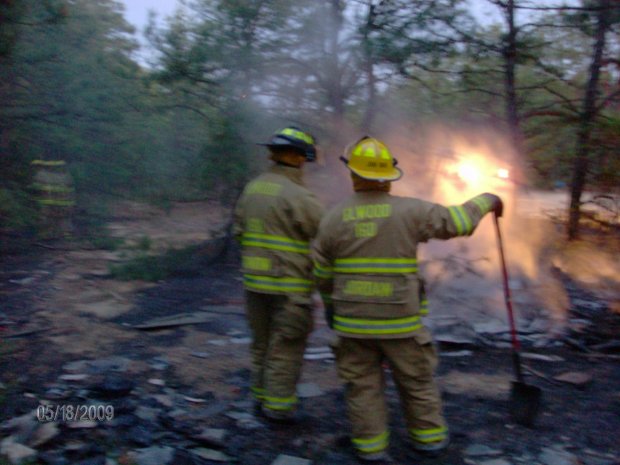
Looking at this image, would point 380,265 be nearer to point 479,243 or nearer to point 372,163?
point 372,163

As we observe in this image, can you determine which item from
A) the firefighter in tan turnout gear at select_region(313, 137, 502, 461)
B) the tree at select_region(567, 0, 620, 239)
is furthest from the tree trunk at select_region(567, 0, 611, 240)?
the firefighter in tan turnout gear at select_region(313, 137, 502, 461)

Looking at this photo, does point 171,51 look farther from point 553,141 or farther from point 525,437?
point 525,437

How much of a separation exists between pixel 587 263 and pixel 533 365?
9.31 feet

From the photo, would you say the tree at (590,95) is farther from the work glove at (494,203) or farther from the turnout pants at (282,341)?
the turnout pants at (282,341)

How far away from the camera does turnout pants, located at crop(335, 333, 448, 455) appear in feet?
10.9

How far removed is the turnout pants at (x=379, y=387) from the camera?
3.33m

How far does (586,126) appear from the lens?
20.5ft

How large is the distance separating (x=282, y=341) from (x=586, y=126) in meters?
4.20

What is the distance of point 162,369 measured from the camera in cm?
482

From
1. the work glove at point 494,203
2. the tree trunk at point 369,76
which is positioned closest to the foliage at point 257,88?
the tree trunk at point 369,76

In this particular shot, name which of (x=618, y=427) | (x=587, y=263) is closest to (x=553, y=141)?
(x=587, y=263)

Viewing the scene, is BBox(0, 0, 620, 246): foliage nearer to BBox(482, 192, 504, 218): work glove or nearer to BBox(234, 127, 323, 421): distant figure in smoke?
BBox(482, 192, 504, 218): work glove
